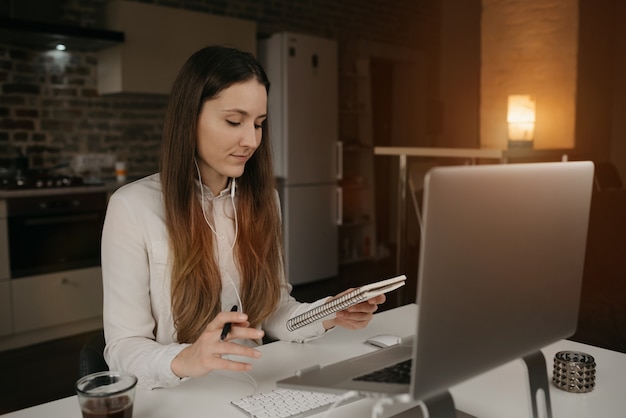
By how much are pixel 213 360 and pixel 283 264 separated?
0.69 m

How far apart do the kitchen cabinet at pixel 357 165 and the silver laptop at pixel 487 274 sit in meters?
4.80

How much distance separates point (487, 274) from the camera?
763mm

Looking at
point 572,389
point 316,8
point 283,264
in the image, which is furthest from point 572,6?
Result: point 572,389

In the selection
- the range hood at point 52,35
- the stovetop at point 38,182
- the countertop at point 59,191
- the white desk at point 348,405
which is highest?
the range hood at point 52,35

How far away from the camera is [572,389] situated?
1115mm

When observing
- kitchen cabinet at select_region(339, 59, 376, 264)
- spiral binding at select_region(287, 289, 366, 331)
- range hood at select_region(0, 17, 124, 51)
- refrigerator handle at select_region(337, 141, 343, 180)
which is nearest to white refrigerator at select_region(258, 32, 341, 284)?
refrigerator handle at select_region(337, 141, 343, 180)

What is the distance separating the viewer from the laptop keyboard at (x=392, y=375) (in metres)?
0.82

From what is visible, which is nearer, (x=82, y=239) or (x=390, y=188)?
(x=82, y=239)

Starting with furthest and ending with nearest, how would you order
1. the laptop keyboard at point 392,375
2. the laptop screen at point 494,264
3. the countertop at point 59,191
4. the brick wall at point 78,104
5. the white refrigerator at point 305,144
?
the white refrigerator at point 305,144 → the brick wall at point 78,104 → the countertop at point 59,191 → the laptop keyboard at point 392,375 → the laptop screen at point 494,264

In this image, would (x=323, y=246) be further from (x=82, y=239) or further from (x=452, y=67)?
(x=452, y=67)

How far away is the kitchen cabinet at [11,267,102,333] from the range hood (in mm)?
1476

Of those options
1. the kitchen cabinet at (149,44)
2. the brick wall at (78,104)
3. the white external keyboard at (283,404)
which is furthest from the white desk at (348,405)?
the brick wall at (78,104)

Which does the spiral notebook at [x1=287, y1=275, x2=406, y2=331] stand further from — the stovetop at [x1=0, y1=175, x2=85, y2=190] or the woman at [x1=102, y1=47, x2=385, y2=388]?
the stovetop at [x1=0, y1=175, x2=85, y2=190]

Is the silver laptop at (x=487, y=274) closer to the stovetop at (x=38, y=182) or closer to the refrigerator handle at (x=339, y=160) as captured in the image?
the stovetop at (x=38, y=182)
